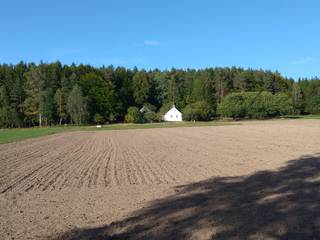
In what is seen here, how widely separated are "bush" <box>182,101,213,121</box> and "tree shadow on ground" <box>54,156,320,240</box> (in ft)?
333

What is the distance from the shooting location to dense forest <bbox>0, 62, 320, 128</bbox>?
355 feet

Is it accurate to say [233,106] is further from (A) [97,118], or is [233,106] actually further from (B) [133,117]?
(A) [97,118]

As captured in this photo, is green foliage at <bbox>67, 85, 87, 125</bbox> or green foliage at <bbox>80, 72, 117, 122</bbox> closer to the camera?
green foliage at <bbox>67, 85, 87, 125</bbox>

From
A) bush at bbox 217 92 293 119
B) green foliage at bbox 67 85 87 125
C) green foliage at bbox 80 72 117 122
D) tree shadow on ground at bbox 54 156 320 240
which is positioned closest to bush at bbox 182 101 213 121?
bush at bbox 217 92 293 119

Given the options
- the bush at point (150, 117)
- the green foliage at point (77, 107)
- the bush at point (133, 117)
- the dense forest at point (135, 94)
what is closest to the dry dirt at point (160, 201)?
the green foliage at point (77, 107)

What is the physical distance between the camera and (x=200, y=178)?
50.4 feet

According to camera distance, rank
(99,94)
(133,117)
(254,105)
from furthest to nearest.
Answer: (99,94) < (254,105) < (133,117)

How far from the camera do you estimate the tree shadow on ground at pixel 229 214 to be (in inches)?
304

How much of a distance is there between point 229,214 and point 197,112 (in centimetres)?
10660

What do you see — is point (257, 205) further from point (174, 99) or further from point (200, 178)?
point (174, 99)

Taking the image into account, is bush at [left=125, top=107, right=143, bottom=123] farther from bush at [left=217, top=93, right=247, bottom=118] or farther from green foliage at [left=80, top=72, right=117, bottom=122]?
bush at [left=217, top=93, right=247, bottom=118]

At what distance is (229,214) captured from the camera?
913 centimetres

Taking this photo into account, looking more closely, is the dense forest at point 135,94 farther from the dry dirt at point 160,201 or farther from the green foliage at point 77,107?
the dry dirt at point 160,201

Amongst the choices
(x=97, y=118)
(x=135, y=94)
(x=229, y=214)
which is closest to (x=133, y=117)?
(x=97, y=118)
